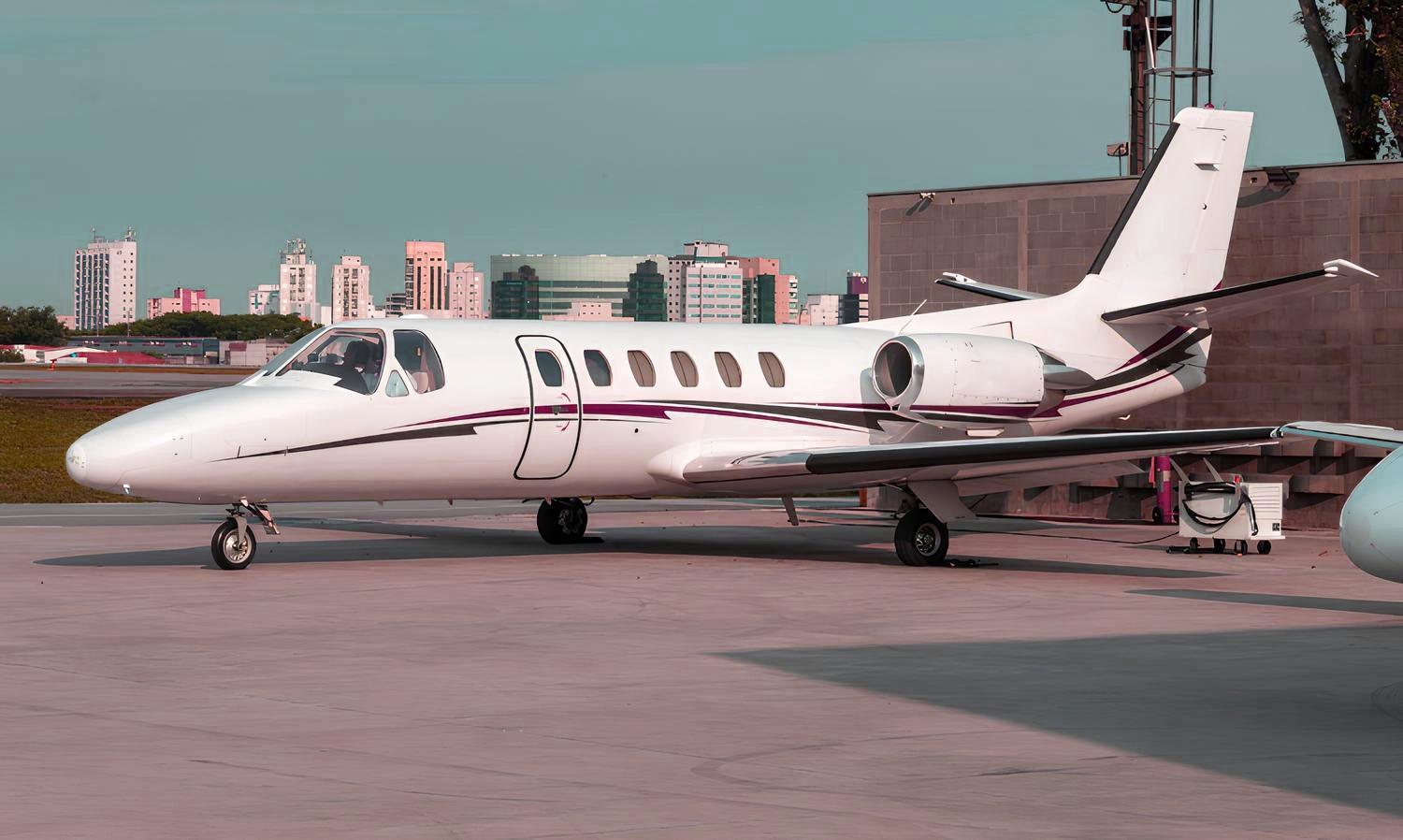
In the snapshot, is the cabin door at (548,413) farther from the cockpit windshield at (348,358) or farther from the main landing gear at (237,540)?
the main landing gear at (237,540)

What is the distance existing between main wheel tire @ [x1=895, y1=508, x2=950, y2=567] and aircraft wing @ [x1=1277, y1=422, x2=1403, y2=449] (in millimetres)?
5592

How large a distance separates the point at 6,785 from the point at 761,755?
125 inches

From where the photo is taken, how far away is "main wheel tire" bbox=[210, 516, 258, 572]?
15.2m

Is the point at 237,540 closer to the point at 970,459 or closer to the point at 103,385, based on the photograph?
the point at 970,459

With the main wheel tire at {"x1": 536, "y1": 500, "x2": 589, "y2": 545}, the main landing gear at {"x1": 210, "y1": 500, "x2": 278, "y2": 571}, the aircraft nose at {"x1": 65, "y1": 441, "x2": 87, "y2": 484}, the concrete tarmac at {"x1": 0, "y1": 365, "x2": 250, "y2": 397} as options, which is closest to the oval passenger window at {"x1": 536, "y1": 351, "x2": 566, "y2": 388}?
the main wheel tire at {"x1": 536, "y1": 500, "x2": 589, "y2": 545}

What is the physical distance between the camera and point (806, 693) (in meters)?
8.97

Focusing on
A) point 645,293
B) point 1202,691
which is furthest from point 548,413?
point 645,293

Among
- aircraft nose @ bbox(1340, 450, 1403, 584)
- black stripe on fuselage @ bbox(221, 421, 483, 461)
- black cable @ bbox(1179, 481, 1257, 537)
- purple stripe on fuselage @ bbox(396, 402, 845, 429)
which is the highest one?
purple stripe on fuselage @ bbox(396, 402, 845, 429)

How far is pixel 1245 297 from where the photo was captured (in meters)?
18.3

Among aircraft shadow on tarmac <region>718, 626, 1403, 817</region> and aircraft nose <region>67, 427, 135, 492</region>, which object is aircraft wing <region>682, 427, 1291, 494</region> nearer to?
aircraft shadow on tarmac <region>718, 626, 1403, 817</region>

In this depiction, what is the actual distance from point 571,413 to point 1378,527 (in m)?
10.0

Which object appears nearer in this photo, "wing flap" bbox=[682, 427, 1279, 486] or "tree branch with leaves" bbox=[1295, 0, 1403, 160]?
"wing flap" bbox=[682, 427, 1279, 486]

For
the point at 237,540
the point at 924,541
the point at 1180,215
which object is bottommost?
the point at 924,541

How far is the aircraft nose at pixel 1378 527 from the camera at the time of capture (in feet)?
24.0
